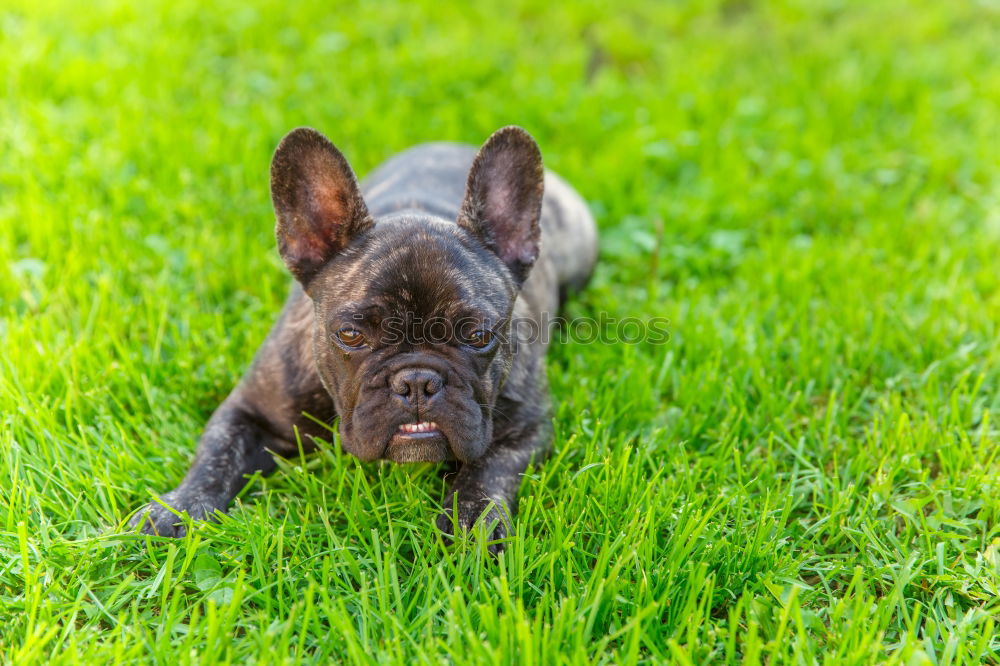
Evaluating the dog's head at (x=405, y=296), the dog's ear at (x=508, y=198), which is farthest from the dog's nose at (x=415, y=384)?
the dog's ear at (x=508, y=198)

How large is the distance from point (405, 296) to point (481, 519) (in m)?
0.83

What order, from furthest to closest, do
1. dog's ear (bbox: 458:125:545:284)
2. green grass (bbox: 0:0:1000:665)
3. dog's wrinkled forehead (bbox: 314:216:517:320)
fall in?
1. dog's ear (bbox: 458:125:545:284)
2. dog's wrinkled forehead (bbox: 314:216:517:320)
3. green grass (bbox: 0:0:1000:665)

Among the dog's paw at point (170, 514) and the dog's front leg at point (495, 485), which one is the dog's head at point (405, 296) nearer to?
the dog's front leg at point (495, 485)

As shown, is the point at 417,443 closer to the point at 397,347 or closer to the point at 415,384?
the point at 415,384

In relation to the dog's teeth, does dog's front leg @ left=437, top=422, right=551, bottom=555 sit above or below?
below

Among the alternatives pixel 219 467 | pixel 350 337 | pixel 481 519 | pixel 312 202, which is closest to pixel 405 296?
pixel 350 337

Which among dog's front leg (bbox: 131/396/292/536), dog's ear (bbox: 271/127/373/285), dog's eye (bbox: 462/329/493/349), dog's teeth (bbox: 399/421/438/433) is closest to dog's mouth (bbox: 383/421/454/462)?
dog's teeth (bbox: 399/421/438/433)

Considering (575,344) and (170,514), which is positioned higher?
(170,514)

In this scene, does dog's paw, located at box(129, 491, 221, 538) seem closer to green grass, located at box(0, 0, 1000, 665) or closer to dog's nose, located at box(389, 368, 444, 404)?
green grass, located at box(0, 0, 1000, 665)

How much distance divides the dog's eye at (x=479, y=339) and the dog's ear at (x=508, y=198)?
46cm

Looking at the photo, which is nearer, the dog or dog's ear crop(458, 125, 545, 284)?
the dog

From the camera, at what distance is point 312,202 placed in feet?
10.5

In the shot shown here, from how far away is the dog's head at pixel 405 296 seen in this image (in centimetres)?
293

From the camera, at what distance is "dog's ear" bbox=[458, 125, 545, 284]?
3311 millimetres
